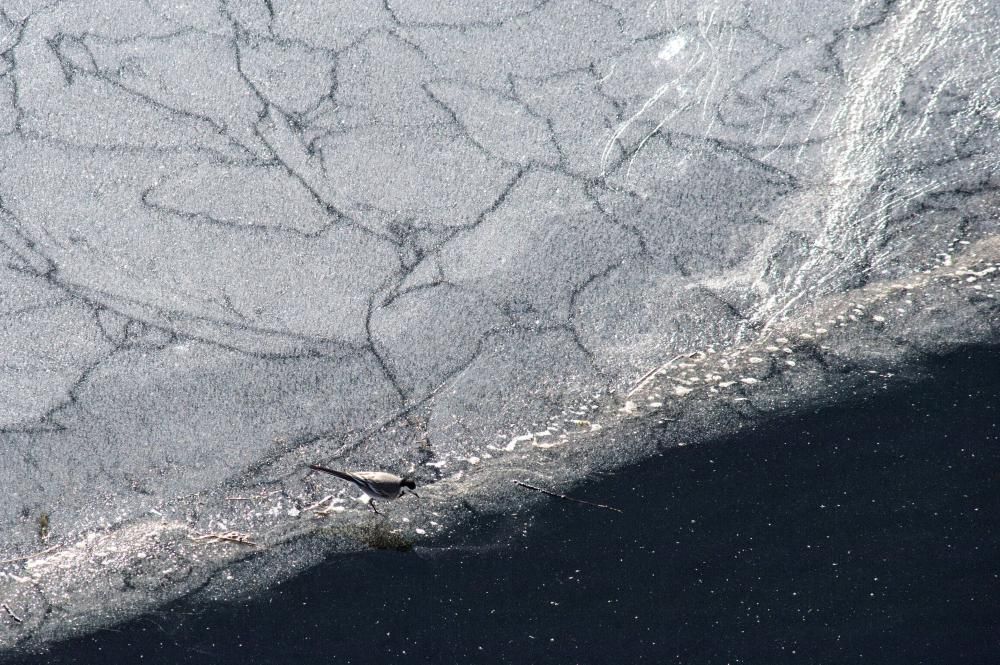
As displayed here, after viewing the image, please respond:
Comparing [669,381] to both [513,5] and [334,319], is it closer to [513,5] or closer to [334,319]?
A: [334,319]

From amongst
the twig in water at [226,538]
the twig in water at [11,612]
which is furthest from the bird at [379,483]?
the twig in water at [11,612]

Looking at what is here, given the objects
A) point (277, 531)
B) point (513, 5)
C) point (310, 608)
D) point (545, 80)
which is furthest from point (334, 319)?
point (513, 5)

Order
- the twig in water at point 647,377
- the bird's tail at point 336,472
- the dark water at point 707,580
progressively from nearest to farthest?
the dark water at point 707,580, the bird's tail at point 336,472, the twig in water at point 647,377

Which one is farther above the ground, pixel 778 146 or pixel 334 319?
pixel 778 146

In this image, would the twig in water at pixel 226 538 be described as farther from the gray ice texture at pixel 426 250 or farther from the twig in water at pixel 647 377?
the twig in water at pixel 647 377

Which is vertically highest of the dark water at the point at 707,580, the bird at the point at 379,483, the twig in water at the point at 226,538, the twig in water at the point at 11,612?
the bird at the point at 379,483
